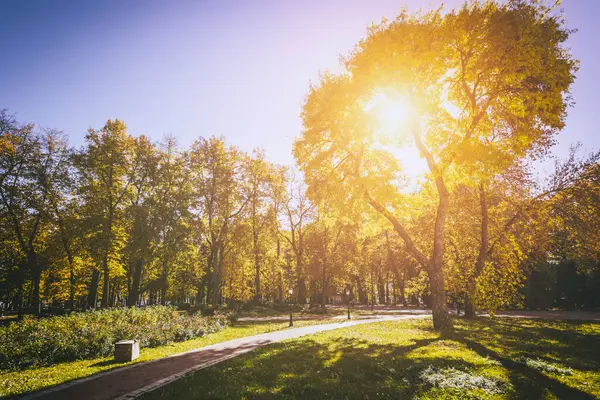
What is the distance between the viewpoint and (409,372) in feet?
26.1

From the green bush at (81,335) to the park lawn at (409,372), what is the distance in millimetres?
6064

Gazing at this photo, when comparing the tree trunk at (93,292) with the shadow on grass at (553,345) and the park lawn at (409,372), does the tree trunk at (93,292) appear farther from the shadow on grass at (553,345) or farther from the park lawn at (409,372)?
the shadow on grass at (553,345)

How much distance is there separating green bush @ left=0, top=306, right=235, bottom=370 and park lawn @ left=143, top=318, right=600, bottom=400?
19.9 ft

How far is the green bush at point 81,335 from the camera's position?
1021 cm

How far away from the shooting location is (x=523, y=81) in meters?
12.8

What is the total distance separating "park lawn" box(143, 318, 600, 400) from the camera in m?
6.59

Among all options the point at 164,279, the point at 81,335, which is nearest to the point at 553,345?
the point at 81,335

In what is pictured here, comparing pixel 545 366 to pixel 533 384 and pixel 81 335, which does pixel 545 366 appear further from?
pixel 81 335

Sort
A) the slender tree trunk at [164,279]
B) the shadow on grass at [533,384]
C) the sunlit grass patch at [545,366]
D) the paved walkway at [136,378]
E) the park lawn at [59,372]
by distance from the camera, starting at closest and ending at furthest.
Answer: the shadow on grass at [533,384]
the paved walkway at [136,378]
the park lawn at [59,372]
the sunlit grass patch at [545,366]
the slender tree trunk at [164,279]

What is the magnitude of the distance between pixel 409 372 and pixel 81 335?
517 inches

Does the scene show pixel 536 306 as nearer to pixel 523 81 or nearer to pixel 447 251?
pixel 447 251

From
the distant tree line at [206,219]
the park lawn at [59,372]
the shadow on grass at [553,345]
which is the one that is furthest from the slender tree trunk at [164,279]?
the shadow on grass at [553,345]

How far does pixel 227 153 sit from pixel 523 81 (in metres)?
28.6

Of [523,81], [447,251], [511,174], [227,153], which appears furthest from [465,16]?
[227,153]
